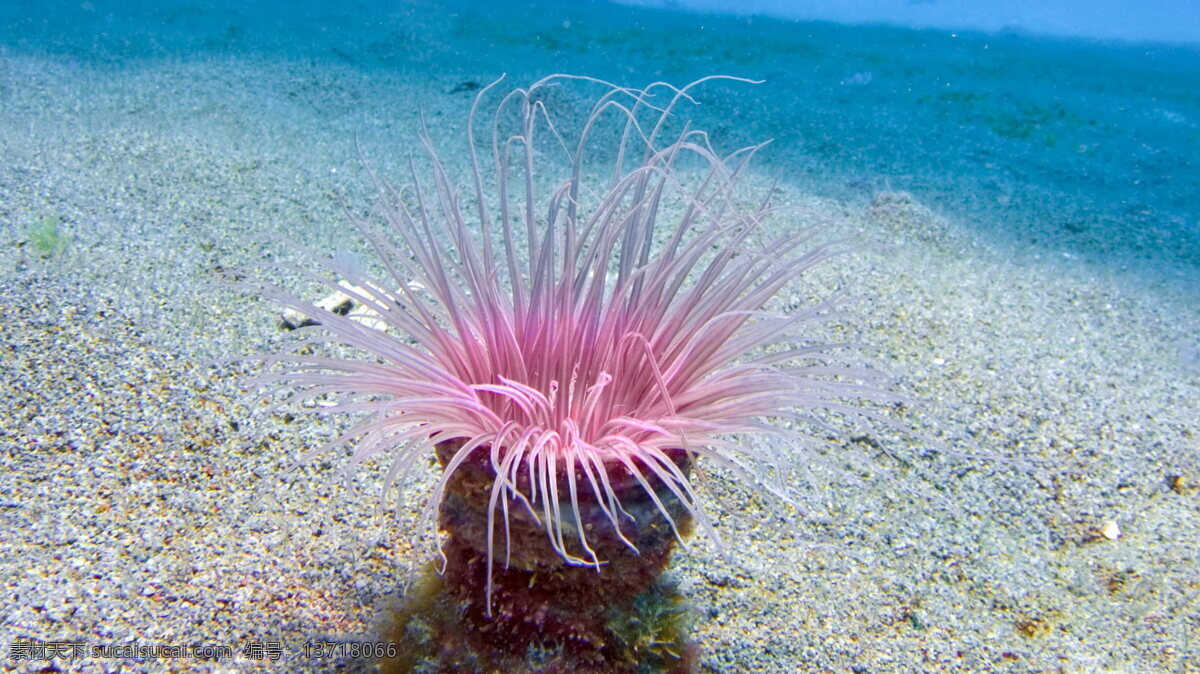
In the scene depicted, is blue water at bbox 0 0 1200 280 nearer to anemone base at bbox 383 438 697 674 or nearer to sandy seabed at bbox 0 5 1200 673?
sandy seabed at bbox 0 5 1200 673

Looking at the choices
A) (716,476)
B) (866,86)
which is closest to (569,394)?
(716,476)

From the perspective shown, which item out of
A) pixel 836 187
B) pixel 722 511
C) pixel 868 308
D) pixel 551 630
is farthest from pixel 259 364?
pixel 836 187

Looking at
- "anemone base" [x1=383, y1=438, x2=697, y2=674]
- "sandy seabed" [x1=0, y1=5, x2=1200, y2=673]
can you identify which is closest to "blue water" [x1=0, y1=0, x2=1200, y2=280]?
"sandy seabed" [x1=0, y1=5, x2=1200, y2=673]

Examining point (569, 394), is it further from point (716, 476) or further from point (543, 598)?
point (716, 476)

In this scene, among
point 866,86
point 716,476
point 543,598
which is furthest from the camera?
point 866,86

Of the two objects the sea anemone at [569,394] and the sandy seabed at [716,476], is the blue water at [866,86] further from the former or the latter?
the sea anemone at [569,394]

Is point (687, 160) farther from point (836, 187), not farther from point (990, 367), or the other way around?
point (990, 367)
